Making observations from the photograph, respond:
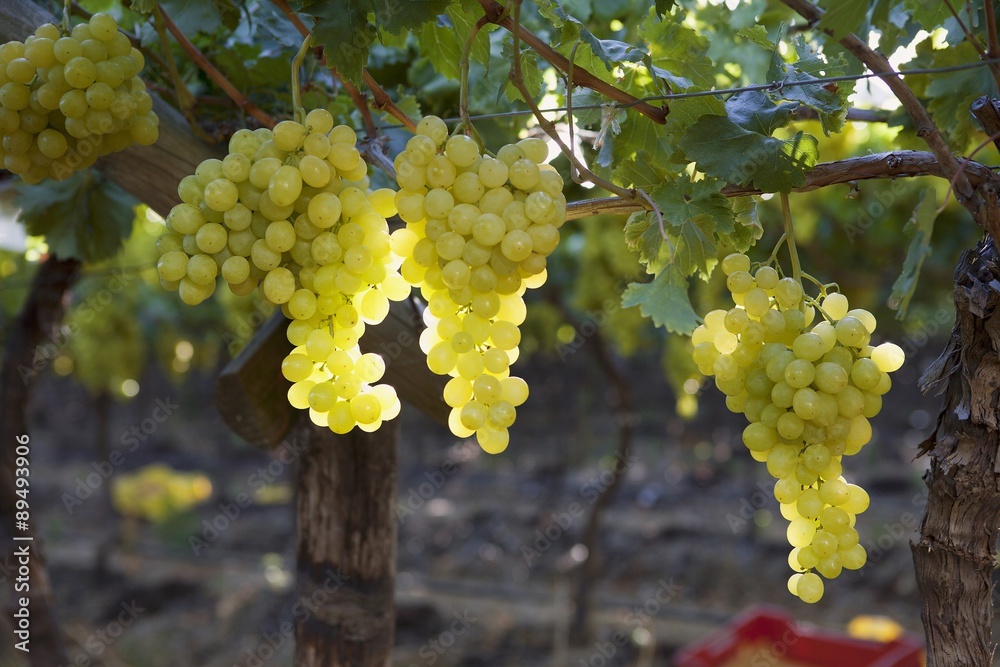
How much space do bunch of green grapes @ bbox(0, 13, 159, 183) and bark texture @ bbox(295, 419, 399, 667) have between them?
28.8 inches

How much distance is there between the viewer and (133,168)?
1.37m

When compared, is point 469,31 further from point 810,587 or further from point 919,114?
point 810,587

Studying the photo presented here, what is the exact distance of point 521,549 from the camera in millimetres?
6852

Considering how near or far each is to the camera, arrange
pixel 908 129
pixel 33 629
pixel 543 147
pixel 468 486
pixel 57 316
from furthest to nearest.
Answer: pixel 468 486, pixel 57 316, pixel 33 629, pixel 908 129, pixel 543 147

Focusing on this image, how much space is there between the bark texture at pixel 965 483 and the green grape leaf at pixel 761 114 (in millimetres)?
281

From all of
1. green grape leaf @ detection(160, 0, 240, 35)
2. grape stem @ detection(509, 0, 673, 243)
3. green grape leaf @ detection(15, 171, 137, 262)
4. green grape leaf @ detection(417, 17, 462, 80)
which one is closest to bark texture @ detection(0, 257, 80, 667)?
green grape leaf @ detection(15, 171, 137, 262)

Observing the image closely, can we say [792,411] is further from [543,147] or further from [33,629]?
[33,629]

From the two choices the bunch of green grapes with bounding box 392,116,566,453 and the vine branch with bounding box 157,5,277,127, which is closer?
the bunch of green grapes with bounding box 392,116,566,453

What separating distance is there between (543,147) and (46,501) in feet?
31.9

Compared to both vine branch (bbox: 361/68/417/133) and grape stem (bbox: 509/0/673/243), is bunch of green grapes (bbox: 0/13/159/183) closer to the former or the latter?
vine branch (bbox: 361/68/417/133)

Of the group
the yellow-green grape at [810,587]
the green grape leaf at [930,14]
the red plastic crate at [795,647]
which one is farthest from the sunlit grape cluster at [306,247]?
the red plastic crate at [795,647]

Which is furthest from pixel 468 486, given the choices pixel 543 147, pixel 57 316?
pixel 543 147

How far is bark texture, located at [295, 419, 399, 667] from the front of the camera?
64.7 inches

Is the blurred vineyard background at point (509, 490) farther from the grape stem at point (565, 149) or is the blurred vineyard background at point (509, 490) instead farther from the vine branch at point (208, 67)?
the grape stem at point (565, 149)
